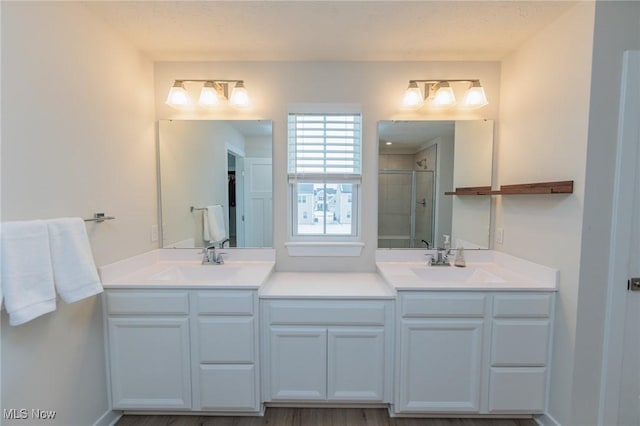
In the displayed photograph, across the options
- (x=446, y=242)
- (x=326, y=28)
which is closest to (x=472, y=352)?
(x=446, y=242)

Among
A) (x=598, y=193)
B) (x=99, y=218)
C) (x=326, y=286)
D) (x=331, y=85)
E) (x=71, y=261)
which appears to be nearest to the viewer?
(x=71, y=261)

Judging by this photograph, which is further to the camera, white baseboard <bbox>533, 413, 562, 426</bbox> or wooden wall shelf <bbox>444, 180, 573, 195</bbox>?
white baseboard <bbox>533, 413, 562, 426</bbox>

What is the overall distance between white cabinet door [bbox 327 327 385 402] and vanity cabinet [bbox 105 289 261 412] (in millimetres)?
471

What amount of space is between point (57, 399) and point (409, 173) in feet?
8.12

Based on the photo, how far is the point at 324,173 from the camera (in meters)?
2.17

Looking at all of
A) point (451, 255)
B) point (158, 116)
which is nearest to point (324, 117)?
point (158, 116)

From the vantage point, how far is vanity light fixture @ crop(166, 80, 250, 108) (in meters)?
2.01

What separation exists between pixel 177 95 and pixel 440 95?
1907 millimetres

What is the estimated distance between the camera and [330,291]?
A: 5.78ft

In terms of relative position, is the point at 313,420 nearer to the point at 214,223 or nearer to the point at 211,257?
the point at 211,257

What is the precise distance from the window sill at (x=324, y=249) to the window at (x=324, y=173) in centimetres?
7

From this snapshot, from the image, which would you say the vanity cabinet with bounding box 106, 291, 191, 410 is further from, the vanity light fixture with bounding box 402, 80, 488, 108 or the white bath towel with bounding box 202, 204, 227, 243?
the vanity light fixture with bounding box 402, 80, 488, 108

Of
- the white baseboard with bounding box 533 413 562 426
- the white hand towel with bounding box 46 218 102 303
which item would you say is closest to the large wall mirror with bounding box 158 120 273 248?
the white hand towel with bounding box 46 218 102 303

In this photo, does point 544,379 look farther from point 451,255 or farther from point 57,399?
point 57,399
